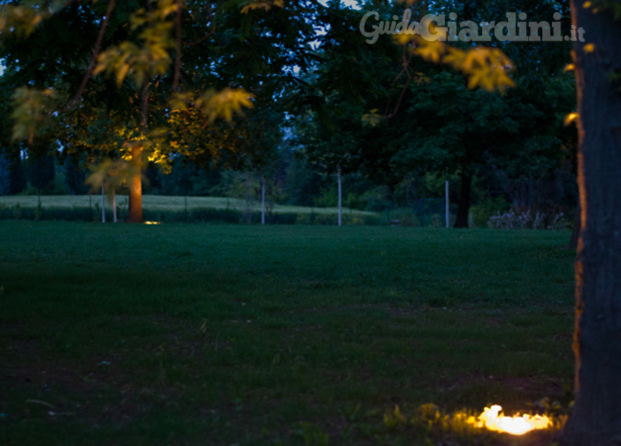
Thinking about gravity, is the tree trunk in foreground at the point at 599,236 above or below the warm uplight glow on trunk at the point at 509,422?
above

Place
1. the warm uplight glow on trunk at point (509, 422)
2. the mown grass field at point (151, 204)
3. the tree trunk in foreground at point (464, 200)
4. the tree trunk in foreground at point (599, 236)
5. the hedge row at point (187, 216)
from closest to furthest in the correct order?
the tree trunk in foreground at point (599, 236) → the warm uplight glow on trunk at point (509, 422) → the tree trunk in foreground at point (464, 200) → the hedge row at point (187, 216) → the mown grass field at point (151, 204)

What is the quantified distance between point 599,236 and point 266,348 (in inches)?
132

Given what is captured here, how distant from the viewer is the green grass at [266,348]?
4160 millimetres

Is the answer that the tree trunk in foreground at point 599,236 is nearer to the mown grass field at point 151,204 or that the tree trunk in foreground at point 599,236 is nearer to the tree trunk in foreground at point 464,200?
the tree trunk in foreground at point 464,200

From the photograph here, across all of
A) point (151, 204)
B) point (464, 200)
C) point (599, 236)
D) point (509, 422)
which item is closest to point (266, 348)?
point (509, 422)

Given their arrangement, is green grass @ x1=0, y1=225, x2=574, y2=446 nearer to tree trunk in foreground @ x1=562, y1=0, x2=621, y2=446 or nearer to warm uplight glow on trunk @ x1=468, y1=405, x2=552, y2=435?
warm uplight glow on trunk @ x1=468, y1=405, x2=552, y2=435

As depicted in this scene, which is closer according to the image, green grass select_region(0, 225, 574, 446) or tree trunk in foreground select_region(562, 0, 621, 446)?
tree trunk in foreground select_region(562, 0, 621, 446)

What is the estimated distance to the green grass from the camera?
4.16 meters

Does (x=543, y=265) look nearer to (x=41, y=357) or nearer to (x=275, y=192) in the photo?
(x=41, y=357)

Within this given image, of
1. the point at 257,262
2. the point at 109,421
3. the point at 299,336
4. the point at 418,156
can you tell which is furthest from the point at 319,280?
the point at 418,156

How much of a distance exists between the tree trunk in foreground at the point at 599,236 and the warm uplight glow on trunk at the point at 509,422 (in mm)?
294

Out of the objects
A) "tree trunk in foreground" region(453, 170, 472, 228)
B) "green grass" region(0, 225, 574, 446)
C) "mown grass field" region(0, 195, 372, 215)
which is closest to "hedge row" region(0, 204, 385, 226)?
"mown grass field" region(0, 195, 372, 215)

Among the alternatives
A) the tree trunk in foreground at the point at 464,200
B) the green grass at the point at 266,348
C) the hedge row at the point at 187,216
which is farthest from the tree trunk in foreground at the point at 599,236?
the hedge row at the point at 187,216

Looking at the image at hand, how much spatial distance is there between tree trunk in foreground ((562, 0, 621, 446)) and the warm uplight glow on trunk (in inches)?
11.6
